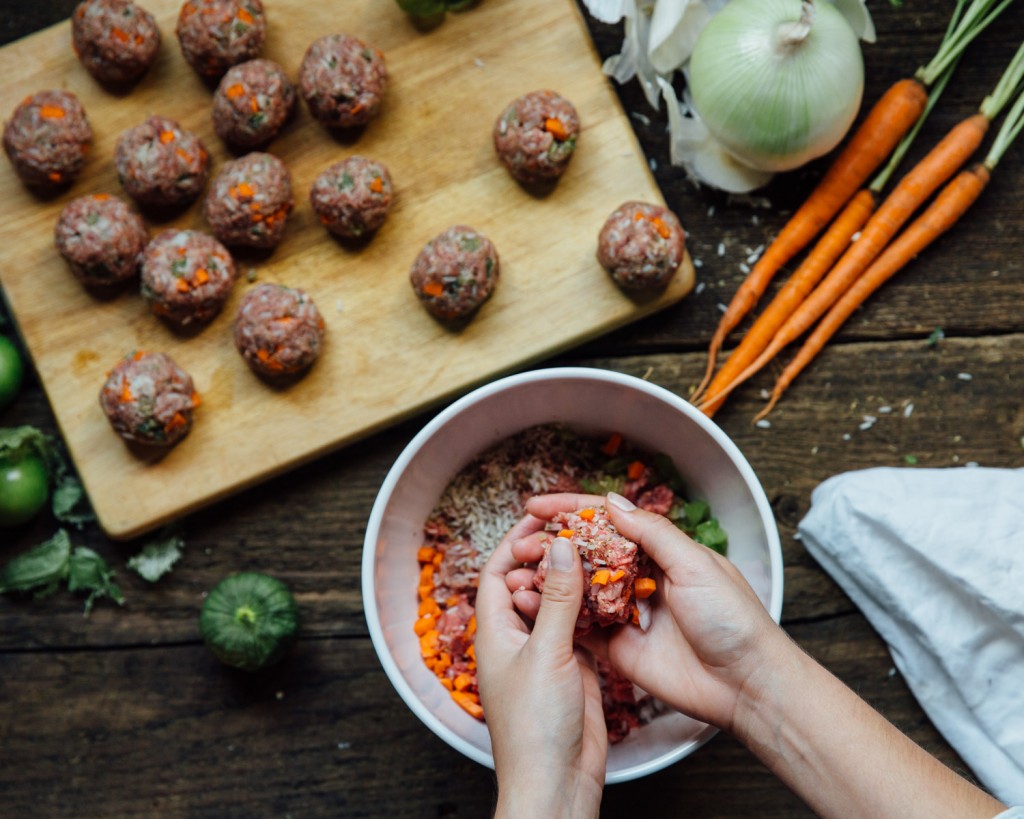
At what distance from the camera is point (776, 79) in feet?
7.27

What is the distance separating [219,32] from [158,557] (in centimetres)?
142

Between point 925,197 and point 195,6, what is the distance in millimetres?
2031

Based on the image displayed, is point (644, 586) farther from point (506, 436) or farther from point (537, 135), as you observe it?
point (537, 135)

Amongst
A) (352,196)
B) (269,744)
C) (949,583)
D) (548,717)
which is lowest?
(269,744)

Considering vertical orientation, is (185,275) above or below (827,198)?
above

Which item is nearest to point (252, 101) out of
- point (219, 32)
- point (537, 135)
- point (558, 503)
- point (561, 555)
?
point (219, 32)

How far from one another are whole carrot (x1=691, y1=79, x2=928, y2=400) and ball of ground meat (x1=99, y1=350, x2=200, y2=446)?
1381mm

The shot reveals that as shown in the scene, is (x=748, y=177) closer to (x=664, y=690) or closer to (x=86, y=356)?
(x=664, y=690)

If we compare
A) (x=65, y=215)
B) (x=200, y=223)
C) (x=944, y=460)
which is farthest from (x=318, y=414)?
(x=944, y=460)

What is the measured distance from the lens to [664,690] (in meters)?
1.86

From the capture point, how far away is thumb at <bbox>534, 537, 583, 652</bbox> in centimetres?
170

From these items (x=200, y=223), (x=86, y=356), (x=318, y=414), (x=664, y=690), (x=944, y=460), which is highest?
(x=200, y=223)

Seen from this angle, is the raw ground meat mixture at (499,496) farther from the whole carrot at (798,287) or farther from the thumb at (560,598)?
the thumb at (560,598)

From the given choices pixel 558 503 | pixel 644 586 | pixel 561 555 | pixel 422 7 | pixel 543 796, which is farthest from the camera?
pixel 422 7
